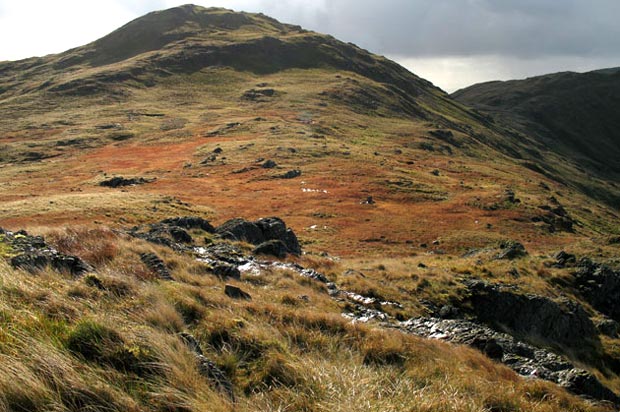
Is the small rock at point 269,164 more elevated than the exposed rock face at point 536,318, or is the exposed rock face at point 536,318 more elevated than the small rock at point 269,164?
the small rock at point 269,164

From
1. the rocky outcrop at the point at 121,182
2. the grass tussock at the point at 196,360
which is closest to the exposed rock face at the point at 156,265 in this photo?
the grass tussock at the point at 196,360

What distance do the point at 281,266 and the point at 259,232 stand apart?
24.1 ft

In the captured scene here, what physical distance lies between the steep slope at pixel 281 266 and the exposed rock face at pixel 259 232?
0.15 m

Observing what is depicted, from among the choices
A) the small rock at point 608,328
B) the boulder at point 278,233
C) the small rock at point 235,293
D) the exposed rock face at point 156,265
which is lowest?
the small rock at point 608,328

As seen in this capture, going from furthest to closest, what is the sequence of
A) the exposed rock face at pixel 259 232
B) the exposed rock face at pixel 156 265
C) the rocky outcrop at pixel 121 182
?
the rocky outcrop at pixel 121 182 → the exposed rock face at pixel 259 232 → the exposed rock face at pixel 156 265

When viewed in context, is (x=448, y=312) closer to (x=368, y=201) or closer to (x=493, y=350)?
(x=493, y=350)

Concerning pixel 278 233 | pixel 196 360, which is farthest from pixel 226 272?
pixel 278 233

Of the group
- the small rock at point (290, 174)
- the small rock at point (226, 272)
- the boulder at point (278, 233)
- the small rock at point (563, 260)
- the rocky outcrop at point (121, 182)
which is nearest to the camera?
the small rock at point (226, 272)

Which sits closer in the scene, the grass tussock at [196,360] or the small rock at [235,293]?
the grass tussock at [196,360]

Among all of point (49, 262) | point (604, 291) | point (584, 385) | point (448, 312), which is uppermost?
point (49, 262)

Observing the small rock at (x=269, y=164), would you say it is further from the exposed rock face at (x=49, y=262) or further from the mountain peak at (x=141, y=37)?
the mountain peak at (x=141, y=37)

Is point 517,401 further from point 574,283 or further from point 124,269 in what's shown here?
point 574,283

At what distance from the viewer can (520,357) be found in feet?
34.3

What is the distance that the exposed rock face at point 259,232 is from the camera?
873 inches
